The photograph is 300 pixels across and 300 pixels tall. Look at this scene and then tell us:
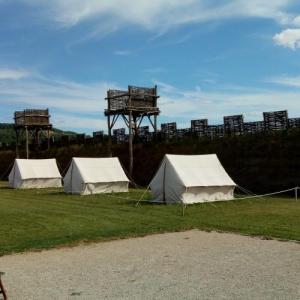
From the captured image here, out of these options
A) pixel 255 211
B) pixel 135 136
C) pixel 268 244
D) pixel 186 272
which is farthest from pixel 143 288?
pixel 135 136

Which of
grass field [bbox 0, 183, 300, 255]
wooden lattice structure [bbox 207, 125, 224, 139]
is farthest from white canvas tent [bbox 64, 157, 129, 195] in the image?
wooden lattice structure [bbox 207, 125, 224, 139]

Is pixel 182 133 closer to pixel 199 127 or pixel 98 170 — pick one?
pixel 199 127

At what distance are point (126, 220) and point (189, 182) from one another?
5.70 m

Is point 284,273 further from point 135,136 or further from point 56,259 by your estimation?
point 135,136

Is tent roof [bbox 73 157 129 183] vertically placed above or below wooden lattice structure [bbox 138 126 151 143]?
below

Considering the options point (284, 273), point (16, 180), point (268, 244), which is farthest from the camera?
point (16, 180)

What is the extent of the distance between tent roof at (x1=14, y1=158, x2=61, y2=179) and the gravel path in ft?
84.0

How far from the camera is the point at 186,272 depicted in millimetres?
8719

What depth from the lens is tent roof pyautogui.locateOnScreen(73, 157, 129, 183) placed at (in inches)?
1138

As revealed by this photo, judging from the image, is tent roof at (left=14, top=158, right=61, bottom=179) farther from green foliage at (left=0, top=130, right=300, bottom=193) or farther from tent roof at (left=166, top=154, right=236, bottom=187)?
tent roof at (left=166, top=154, right=236, bottom=187)

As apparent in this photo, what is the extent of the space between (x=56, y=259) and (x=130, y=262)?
156 centimetres

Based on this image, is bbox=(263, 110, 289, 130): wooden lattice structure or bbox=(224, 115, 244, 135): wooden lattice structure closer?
bbox=(263, 110, 289, 130): wooden lattice structure

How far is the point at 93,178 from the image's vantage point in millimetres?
28828

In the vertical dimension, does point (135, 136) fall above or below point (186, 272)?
above
